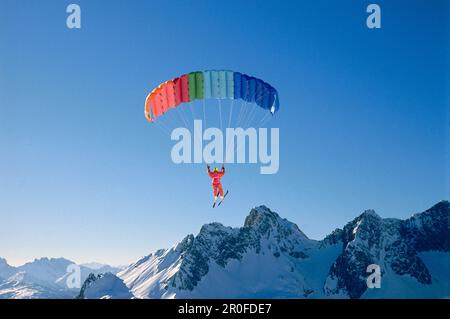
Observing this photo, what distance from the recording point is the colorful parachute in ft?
124

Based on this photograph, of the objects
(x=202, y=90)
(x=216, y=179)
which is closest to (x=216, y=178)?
(x=216, y=179)

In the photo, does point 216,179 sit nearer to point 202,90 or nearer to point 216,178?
point 216,178

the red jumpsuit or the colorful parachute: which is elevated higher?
the colorful parachute

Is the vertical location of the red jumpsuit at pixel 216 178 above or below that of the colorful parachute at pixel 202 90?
below

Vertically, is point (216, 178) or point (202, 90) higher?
point (202, 90)

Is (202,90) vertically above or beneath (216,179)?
above

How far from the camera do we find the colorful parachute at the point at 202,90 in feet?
124

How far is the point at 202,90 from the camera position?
3806 centimetres

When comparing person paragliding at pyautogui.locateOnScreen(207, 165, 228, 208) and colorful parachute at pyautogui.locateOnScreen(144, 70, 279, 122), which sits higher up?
colorful parachute at pyautogui.locateOnScreen(144, 70, 279, 122)
